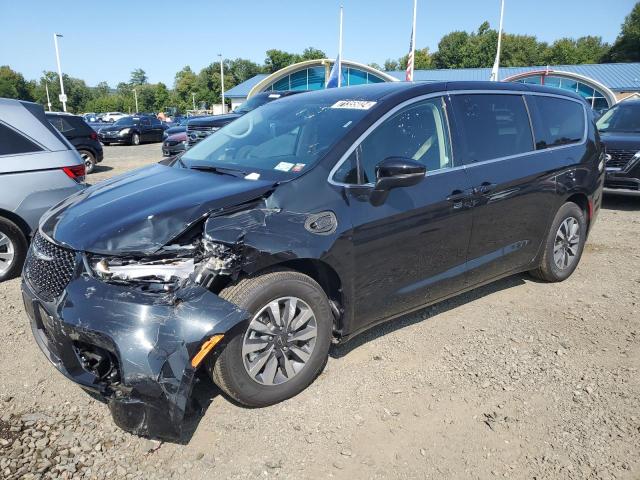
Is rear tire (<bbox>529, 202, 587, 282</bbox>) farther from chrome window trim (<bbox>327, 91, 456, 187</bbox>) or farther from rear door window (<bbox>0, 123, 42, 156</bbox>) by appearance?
rear door window (<bbox>0, 123, 42, 156</bbox>)

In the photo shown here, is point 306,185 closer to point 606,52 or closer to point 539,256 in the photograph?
point 539,256

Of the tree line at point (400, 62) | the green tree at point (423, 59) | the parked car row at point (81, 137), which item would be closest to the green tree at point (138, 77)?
the tree line at point (400, 62)

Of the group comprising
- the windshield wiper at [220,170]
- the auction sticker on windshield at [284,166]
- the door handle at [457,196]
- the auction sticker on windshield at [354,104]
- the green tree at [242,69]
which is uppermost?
the green tree at [242,69]

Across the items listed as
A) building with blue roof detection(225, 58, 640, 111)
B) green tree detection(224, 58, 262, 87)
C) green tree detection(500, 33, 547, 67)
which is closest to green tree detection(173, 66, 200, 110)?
green tree detection(224, 58, 262, 87)

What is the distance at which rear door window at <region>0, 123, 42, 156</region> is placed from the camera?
16.0ft

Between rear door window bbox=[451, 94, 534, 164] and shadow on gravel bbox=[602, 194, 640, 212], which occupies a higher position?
rear door window bbox=[451, 94, 534, 164]

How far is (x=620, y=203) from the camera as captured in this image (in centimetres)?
920

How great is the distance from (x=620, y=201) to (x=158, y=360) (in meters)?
9.74

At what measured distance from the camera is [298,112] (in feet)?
12.5

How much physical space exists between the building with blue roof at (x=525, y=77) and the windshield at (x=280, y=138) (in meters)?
34.4

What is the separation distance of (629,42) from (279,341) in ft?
290

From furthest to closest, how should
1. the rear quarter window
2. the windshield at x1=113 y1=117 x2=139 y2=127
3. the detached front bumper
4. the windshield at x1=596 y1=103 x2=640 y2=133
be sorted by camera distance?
the windshield at x1=113 y1=117 x2=139 y2=127
the rear quarter window
the windshield at x1=596 y1=103 x2=640 y2=133
the detached front bumper

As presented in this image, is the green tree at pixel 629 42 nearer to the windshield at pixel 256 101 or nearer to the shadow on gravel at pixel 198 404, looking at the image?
the windshield at pixel 256 101

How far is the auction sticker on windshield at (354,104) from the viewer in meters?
3.37
